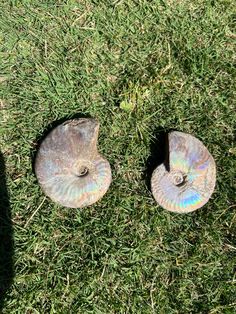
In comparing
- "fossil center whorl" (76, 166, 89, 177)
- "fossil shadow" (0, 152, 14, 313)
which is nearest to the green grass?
"fossil shadow" (0, 152, 14, 313)

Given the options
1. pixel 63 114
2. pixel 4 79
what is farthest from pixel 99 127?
pixel 4 79

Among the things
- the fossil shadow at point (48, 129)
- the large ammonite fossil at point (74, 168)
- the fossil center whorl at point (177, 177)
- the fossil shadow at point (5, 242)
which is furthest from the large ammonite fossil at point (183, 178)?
the fossil shadow at point (5, 242)

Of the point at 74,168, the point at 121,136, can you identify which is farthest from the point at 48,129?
the point at 121,136

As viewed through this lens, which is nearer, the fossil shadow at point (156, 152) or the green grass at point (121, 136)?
the green grass at point (121, 136)

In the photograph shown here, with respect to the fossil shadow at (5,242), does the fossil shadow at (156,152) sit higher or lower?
higher

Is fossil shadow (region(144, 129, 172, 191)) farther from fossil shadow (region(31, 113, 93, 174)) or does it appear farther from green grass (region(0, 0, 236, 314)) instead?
fossil shadow (region(31, 113, 93, 174))

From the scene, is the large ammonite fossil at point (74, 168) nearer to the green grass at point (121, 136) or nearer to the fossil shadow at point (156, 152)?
the green grass at point (121, 136)
